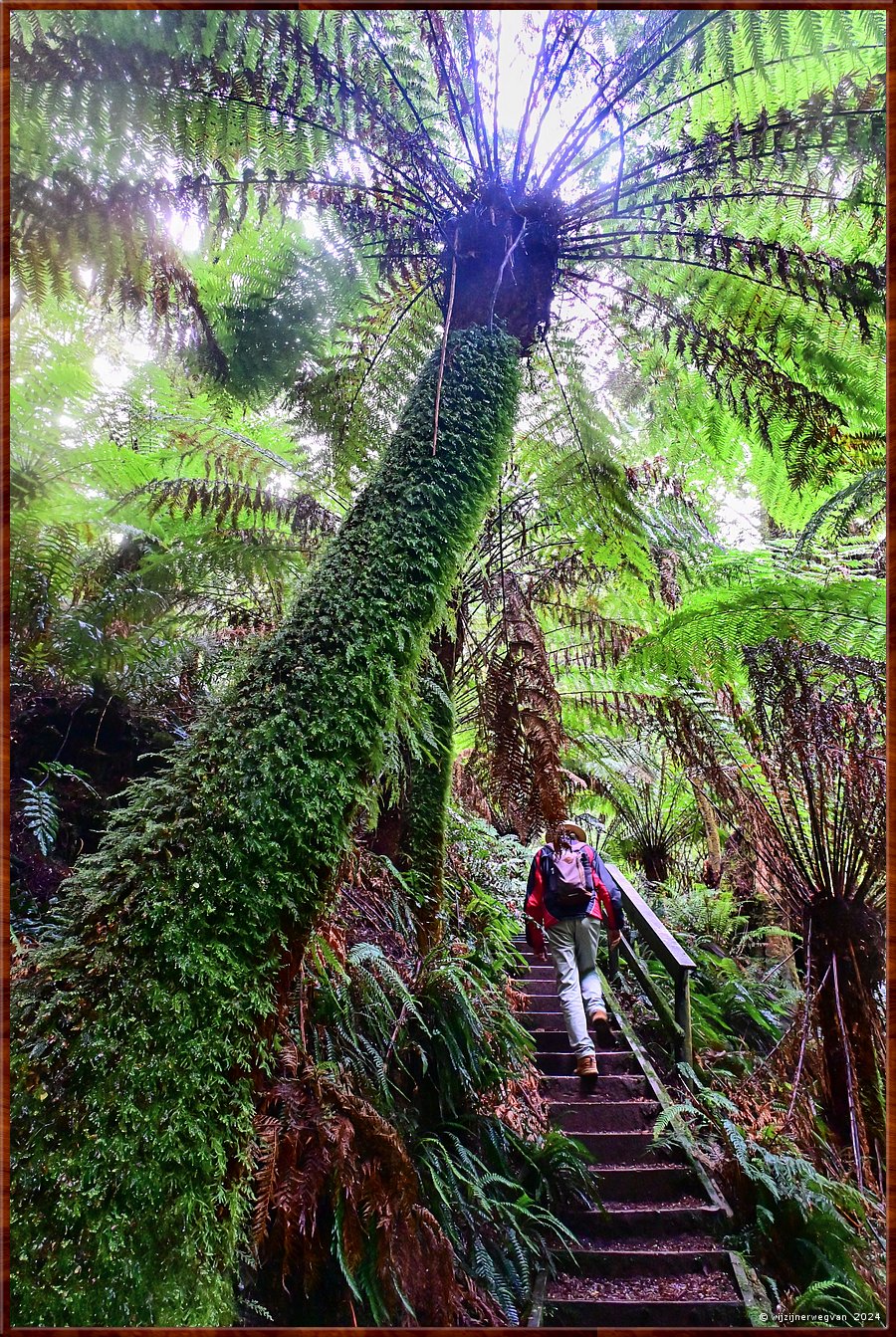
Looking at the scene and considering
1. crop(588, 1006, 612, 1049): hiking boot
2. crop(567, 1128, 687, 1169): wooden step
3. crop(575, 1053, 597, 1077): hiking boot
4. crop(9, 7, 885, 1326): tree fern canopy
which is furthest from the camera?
crop(588, 1006, 612, 1049): hiking boot

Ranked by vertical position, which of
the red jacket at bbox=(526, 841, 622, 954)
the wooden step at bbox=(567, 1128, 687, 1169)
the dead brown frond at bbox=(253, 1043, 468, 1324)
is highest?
the red jacket at bbox=(526, 841, 622, 954)

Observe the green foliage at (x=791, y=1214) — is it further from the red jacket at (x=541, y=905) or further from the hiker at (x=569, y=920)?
the red jacket at (x=541, y=905)

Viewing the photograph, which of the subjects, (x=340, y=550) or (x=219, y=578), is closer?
(x=340, y=550)

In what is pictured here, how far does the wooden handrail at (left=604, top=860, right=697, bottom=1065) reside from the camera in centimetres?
367

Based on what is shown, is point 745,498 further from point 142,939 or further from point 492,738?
point 142,939

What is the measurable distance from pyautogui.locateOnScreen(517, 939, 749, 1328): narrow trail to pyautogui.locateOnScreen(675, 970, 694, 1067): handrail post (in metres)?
0.26

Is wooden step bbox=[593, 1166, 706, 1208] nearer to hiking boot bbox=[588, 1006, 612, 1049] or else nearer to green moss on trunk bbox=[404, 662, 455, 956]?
hiking boot bbox=[588, 1006, 612, 1049]

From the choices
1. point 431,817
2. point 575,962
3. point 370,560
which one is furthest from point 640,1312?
point 370,560

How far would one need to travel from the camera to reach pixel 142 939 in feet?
3.11

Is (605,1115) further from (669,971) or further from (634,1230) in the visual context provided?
(669,971)

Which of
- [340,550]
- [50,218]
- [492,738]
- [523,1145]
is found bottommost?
[523,1145]

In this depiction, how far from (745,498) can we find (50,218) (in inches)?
163

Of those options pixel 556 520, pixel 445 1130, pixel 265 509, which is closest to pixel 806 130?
pixel 556 520

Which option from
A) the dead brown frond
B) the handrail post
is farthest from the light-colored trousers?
the dead brown frond
